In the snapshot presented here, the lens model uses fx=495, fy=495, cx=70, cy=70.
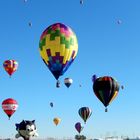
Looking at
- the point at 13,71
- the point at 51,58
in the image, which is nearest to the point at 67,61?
the point at 51,58

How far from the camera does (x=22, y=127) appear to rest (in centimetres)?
4150

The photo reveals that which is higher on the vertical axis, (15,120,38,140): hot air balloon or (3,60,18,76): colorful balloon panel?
(3,60,18,76): colorful balloon panel

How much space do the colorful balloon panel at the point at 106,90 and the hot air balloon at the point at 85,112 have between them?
741 inches

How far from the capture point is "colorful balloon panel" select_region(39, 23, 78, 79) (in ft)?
185

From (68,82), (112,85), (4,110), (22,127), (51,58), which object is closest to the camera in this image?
(22,127)

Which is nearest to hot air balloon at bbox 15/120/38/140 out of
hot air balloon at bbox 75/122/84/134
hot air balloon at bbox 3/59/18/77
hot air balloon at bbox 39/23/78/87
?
hot air balloon at bbox 39/23/78/87

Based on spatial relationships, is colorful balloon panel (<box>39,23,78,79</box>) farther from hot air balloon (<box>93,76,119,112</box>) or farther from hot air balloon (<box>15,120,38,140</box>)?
hot air balloon (<box>15,120,38,140</box>)

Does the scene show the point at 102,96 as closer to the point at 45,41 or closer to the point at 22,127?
the point at 45,41

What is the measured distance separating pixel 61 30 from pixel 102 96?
43.7ft

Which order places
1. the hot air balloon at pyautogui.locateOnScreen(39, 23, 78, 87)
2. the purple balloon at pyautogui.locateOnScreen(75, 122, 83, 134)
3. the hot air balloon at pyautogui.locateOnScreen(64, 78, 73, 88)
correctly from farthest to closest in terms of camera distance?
1. the purple balloon at pyautogui.locateOnScreen(75, 122, 83, 134)
2. the hot air balloon at pyautogui.locateOnScreen(64, 78, 73, 88)
3. the hot air balloon at pyautogui.locateOnScreen(39, 23, 78, 87)

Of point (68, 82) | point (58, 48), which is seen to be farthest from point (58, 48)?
point (68, 82)

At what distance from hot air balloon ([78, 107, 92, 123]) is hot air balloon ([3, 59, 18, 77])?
1562 centimetres

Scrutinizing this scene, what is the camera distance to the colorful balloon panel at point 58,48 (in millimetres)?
56500

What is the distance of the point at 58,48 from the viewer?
56844mm
